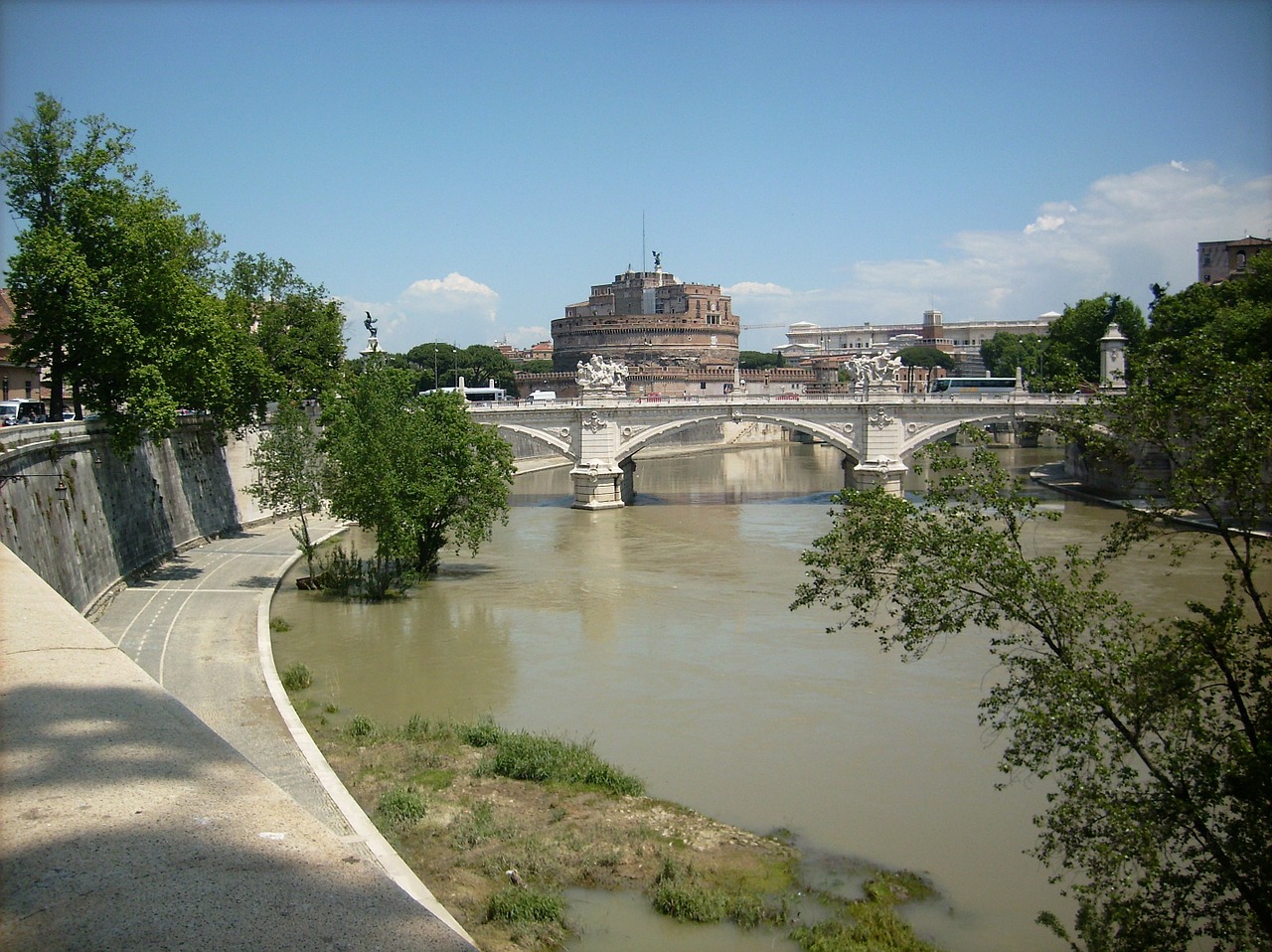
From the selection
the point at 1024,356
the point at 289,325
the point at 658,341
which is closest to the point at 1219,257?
the point at 1024,356

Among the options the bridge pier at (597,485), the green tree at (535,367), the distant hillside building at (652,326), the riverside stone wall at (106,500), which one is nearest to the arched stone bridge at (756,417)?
the bridge pier at (597,485)

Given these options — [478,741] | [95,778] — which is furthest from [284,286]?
[95,778]

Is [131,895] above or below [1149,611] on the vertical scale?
above

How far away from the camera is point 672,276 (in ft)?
294

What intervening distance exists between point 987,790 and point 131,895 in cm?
1038

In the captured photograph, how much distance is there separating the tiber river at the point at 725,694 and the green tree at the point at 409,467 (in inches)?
56.4

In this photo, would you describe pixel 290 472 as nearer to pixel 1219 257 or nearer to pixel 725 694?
pixel 725 694

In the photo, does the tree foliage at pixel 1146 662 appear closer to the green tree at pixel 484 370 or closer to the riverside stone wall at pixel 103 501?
the riverside stone wall at pixel 103 501

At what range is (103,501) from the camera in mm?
20578

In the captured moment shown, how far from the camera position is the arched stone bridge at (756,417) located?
131ft

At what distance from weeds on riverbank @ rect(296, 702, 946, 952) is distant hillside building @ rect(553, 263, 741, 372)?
67.2 metres

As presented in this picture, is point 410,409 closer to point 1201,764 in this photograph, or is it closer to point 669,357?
point 1201,764

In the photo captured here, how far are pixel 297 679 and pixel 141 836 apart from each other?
11976mm

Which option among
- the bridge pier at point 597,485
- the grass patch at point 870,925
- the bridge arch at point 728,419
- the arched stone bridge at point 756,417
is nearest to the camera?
the grass patch at point 870,925
